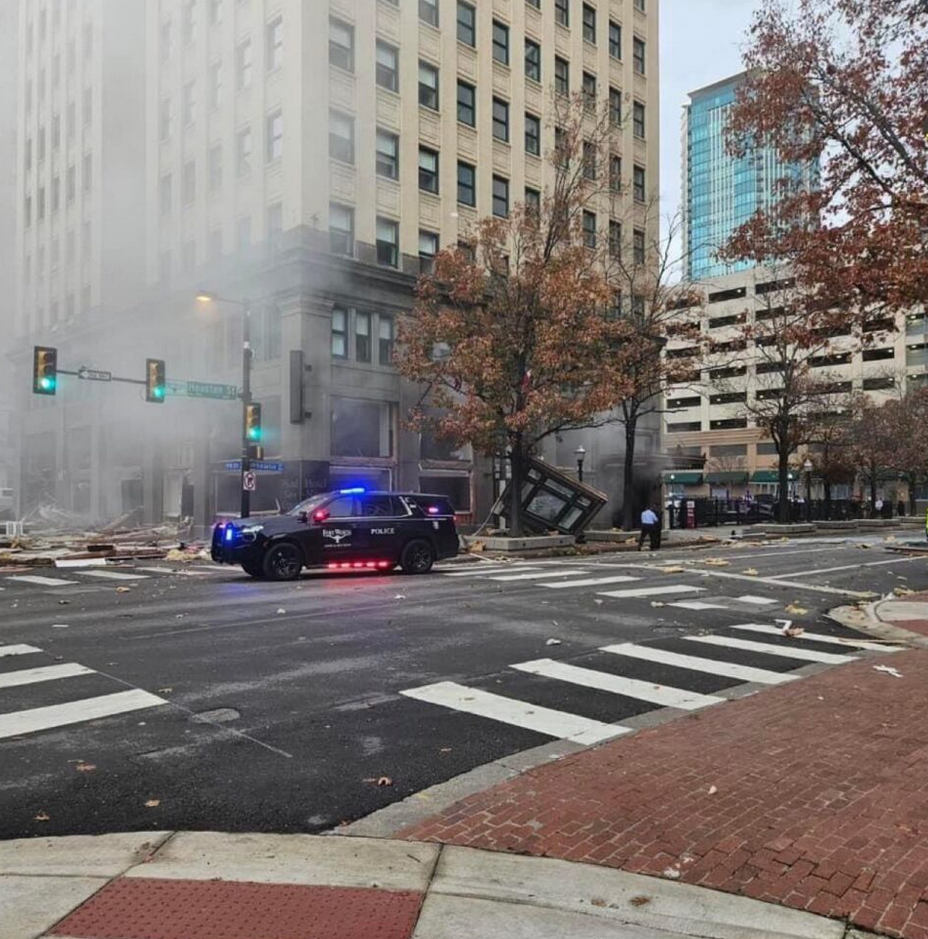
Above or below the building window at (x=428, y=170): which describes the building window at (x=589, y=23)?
above

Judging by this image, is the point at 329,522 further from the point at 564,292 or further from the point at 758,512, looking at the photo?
the point at 758,512

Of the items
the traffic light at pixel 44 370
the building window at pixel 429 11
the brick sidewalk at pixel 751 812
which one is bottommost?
the brick sidewalk at pixel 751 812

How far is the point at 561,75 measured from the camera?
92.7 feet

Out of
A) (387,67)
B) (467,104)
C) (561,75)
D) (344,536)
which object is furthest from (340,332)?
(561,75)

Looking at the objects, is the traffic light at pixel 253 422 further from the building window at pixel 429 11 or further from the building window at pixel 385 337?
the building window at pixel 429 11

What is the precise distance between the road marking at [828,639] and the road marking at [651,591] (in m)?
1.97

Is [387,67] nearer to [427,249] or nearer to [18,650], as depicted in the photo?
[427,249]

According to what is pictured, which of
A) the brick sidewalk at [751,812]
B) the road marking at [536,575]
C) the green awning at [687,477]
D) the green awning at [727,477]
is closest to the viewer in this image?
the brick sidewalk at [751,812]

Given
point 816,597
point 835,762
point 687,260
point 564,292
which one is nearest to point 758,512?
point 687,260

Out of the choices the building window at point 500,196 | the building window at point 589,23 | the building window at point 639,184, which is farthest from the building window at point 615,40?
the building window at point 500,196

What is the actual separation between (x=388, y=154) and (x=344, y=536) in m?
14.6

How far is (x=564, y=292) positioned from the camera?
58.2 feet

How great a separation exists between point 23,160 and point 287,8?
27.5ft

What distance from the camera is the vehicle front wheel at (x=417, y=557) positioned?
497 inches
